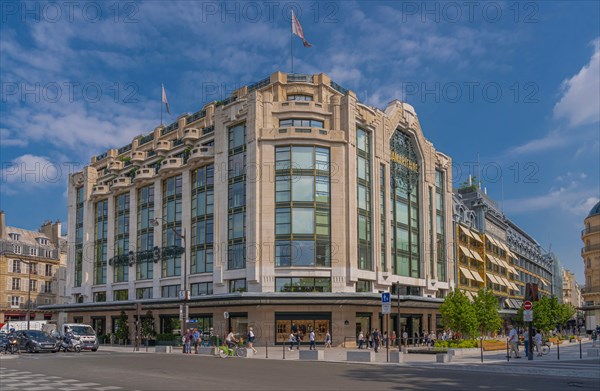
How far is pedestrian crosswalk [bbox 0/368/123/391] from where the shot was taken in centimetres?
1797

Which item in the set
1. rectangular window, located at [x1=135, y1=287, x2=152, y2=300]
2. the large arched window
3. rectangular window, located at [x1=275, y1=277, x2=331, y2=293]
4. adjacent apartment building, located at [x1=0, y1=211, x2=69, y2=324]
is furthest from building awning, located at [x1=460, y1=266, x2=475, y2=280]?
adjacent apartment building, located at [x1=0, y1=211, x2=69, y2=324]

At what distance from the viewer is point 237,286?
182ft

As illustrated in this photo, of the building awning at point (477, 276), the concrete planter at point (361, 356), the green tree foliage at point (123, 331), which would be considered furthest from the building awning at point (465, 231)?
the concrete planter at point (361, 356)

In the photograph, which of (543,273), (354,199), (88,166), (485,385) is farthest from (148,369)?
(543,273)

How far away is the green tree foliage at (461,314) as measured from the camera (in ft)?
148

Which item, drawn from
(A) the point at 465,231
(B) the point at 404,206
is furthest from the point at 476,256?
(B) the point at 404,206

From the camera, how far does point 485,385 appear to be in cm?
1944

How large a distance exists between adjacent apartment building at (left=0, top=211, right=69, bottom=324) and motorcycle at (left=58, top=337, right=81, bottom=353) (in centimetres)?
4226

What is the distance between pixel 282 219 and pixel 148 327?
17.0 m

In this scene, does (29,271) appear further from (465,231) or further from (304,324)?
(465,231)

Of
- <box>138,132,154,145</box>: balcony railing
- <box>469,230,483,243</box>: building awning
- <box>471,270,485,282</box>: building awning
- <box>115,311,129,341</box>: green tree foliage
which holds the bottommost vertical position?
<box>115,311,129,341</box>: green tree foliage

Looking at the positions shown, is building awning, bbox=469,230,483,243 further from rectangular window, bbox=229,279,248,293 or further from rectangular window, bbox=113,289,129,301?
rectangular window, bbox=113,289,129,301

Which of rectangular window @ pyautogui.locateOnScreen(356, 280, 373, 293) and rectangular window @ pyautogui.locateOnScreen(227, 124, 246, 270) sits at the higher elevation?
rectangular window @ pyautogui.locateOnScreen(227, 124, 246, 270)

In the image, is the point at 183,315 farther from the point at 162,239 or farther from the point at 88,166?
the point at 88,166
